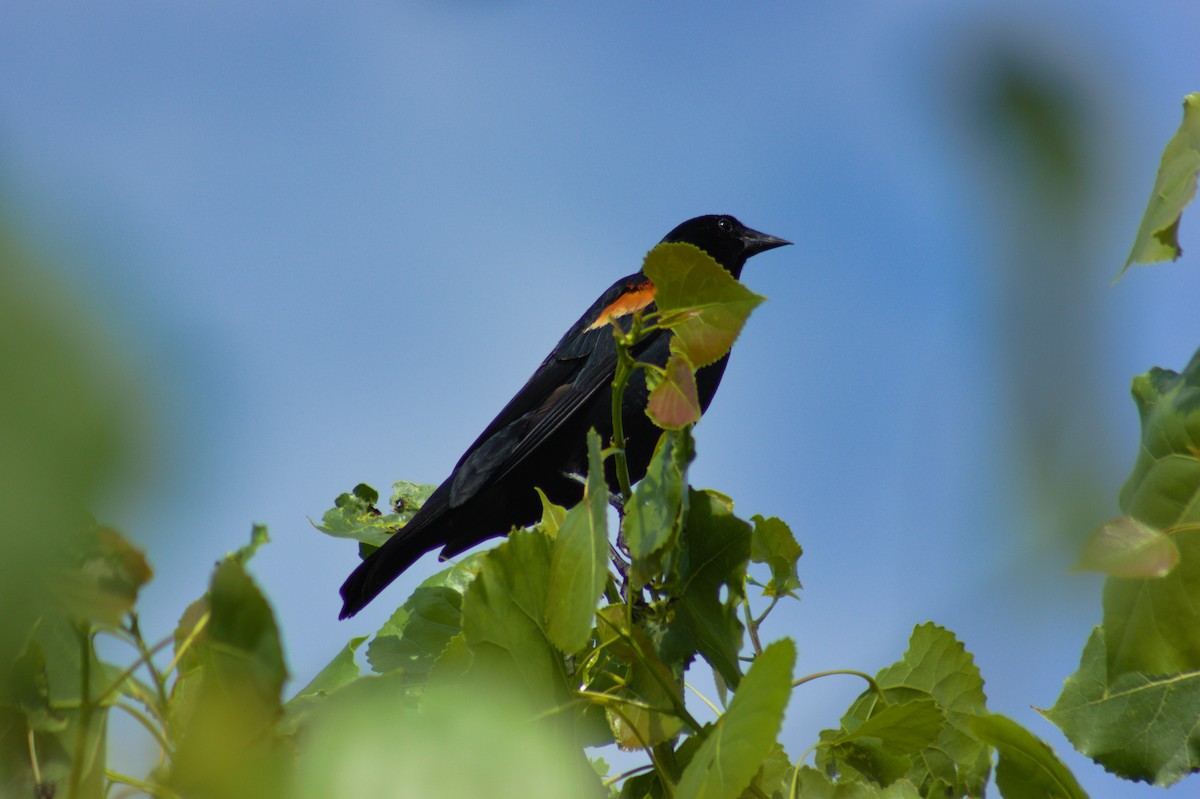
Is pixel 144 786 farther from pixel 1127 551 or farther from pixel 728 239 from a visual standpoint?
pixel 728 239

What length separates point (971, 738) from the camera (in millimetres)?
1552

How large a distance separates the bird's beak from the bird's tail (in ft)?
7.19

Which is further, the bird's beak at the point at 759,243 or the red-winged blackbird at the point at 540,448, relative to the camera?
the bird's beak at the point at 759,243

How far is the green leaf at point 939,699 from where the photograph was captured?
5.08ft

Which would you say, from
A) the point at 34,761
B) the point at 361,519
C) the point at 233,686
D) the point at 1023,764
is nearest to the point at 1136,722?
the point at 1023,764

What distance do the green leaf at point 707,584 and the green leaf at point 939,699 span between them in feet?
0.98

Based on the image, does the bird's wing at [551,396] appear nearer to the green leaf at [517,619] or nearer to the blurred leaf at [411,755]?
the green leaf at [517,619]

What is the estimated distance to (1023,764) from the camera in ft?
3.96

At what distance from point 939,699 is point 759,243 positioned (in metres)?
3.65

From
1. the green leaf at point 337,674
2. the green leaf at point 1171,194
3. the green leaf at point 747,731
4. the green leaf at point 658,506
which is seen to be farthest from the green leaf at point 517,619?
the green leaf at point 1171,194

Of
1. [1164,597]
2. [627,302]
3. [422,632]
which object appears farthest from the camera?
[627,302]

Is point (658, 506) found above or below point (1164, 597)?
above

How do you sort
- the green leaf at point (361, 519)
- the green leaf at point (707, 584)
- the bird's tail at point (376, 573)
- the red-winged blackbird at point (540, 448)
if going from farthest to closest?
the red-winged blackbird at point (540, 448)
the bird's tail at point (376, 573)
the green leaf at point (361, 519)
the green leaf at point (707, 584)

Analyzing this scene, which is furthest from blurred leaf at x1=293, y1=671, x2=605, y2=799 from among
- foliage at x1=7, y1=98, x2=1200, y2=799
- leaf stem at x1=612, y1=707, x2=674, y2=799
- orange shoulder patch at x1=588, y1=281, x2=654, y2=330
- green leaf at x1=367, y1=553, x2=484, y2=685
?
orange shoulder patch at x1=588, y1=281, x2=654, y2=330
